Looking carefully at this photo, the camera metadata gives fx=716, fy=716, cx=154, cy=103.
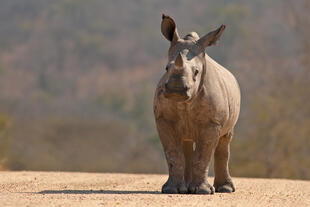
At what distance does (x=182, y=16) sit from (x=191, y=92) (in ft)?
194

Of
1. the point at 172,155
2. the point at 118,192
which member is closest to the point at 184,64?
the point at 172,155

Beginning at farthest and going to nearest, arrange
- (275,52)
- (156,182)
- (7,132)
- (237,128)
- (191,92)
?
(275,52), (237,128), (7,132), (156,182), (191,92)

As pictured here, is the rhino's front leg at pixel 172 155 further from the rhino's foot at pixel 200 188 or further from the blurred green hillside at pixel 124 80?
the blurred green hillside at pixel 124 80

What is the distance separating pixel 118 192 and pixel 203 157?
4.65ft

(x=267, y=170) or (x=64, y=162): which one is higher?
(x=267, y=170)

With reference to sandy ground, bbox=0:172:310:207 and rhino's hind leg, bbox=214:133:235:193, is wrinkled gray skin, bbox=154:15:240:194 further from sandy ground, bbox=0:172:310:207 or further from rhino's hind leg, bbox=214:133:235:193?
rhino's hind leg, bbox=214:133:235:193

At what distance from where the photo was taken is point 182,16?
68.2m

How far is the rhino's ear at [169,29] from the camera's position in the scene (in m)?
10.5

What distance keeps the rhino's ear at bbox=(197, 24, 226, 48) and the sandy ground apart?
7.32 ft

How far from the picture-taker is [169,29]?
1060 cm

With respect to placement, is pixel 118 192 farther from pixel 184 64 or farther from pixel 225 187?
pixel 184 64

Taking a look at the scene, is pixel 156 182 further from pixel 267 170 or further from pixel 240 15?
pixel 240 15

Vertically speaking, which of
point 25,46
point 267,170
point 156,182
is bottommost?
point 25,46

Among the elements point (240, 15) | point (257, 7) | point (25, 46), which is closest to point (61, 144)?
point (240, 15)
